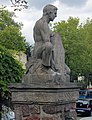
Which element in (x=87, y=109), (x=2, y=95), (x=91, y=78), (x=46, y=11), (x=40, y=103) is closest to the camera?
(x=40, y=103)

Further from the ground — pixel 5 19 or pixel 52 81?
pixel 5 19

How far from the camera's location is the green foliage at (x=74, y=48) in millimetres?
38500

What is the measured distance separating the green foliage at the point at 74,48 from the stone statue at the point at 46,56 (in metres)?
31.7

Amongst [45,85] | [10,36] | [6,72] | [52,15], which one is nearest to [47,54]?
[45,85]

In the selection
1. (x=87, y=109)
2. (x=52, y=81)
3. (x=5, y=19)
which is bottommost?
(x=87, y=109)

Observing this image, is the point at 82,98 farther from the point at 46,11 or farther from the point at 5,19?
the point at 46,11

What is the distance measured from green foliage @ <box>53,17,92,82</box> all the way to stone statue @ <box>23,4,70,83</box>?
31.7 meters

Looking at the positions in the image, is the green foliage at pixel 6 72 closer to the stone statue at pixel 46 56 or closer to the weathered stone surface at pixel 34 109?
the stone statue at pixel 46 56

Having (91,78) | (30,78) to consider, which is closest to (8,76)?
(30,78)

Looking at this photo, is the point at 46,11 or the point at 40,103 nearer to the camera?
the point at 40,103

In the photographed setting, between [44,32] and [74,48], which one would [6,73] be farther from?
[74,48]

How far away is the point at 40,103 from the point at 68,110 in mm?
588

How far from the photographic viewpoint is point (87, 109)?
24172 mm

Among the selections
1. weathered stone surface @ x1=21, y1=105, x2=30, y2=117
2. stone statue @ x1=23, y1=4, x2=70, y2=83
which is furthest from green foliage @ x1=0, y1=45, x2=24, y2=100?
weathered stone surface @ x1=21, y1=105, x2=30, y2=117
